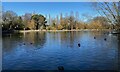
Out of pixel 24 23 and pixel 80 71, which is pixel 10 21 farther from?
pixel 80 71

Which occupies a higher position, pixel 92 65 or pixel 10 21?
pixel 10 21

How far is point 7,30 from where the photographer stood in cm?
3491

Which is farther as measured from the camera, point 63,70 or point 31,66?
point 31,66

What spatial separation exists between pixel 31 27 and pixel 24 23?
2.37 metres

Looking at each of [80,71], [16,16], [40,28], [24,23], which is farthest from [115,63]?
[40,28]

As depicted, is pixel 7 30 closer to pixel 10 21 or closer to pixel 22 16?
pixel 10 21

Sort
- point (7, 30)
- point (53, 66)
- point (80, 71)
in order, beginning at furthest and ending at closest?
point (7, 30) → point (53, 66) → point (80, 71)

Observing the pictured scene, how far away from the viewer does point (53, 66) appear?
7.60 metres

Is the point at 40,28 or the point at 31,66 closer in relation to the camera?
the point at 31,66

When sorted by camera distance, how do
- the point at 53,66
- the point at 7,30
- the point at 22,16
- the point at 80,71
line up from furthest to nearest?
1. the point at 22,16
2. the point at 7,30
3. the point at 53,66
4. the point at 80,71

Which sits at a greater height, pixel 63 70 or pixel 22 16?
pixel 22 16

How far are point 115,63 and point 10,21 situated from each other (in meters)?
30.0

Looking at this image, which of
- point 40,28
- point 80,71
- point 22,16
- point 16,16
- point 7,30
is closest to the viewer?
point 80,71

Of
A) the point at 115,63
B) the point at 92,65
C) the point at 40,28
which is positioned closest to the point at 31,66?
the point at 92,65
